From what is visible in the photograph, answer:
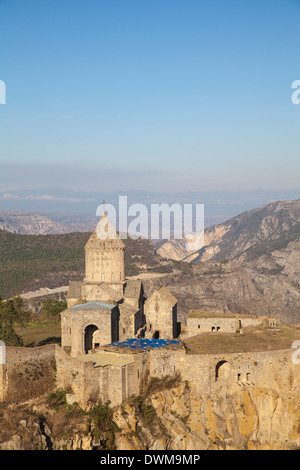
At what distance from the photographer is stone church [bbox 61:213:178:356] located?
41.2 meters

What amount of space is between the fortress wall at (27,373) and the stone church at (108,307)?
521 cm

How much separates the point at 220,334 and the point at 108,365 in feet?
43.5

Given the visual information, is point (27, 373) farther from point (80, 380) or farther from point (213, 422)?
point (213, 422)

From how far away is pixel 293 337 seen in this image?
43.3 m

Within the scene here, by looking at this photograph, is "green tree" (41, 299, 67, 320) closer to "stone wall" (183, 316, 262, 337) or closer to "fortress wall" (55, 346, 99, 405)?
"stone wall" (183, 316, 262, 337)

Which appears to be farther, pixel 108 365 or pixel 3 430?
pixel 108 365

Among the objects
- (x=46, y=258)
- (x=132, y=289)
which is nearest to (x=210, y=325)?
(x=132, y=289)

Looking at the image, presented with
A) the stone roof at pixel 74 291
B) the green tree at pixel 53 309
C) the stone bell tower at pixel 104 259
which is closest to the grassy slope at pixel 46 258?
the green tree at pixel 53 309

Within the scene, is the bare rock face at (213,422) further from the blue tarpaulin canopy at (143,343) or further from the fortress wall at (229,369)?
the blue tarpaulin canopy at (143,343)

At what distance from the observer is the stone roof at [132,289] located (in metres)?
46.4

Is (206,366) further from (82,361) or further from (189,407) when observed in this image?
(82,361)

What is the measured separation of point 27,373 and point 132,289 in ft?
46.9
